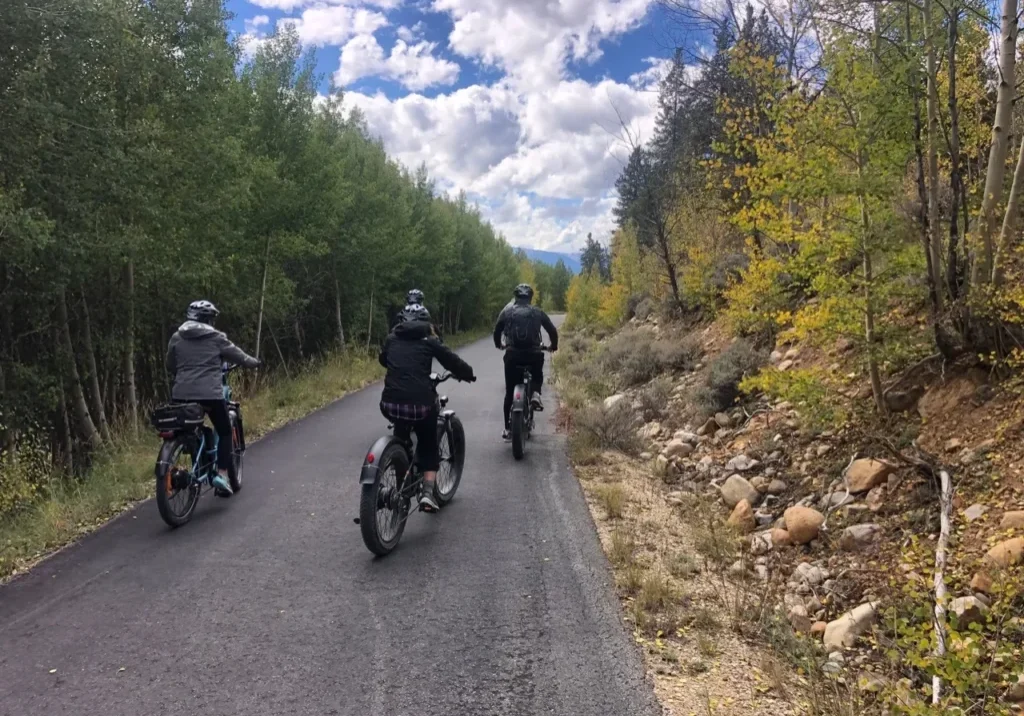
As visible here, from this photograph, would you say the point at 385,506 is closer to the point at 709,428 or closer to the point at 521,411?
the point at 521,411

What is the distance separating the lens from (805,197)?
582 centimetres

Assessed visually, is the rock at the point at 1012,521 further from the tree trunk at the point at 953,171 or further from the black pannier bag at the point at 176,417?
the black pannier bag at the point at 176,417

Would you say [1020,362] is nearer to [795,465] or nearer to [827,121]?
[795,465]

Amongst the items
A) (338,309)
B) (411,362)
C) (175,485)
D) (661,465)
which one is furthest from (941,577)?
(338,309)

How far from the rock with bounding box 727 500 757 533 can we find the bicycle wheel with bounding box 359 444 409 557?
2854 millimetres

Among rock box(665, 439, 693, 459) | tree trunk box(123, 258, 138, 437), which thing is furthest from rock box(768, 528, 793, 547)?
tree trunk box(123, 258, 138, 437)

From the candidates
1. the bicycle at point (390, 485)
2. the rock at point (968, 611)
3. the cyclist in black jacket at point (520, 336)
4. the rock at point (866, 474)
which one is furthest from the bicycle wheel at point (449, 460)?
the rock at point (968, 611)

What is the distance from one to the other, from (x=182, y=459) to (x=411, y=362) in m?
2.56

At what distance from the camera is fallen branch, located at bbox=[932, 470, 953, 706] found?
8.96ft

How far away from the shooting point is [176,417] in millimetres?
5414

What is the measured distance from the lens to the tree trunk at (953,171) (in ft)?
17.0

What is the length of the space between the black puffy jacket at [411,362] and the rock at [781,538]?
2925mm

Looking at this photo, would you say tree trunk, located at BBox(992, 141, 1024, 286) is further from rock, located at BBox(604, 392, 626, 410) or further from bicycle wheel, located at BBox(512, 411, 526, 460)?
rock, located at BBox(604, 392, 626, 410)

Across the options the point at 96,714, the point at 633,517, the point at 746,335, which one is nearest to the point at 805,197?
the point at 633,517
